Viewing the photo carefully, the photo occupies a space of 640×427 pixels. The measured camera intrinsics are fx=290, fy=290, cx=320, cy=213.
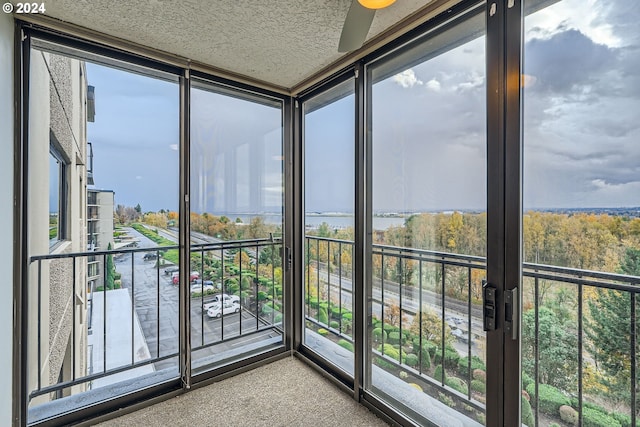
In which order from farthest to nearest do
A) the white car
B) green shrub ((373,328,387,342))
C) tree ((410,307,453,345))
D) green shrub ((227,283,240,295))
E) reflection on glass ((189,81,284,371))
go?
green shrub ((227,283,240,295)) < the white car < reflection on glass ((189,81,284,371)) < green shrub ((373,328,387,342)) < tree ((410,307,453,345))

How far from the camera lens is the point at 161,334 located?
246cm

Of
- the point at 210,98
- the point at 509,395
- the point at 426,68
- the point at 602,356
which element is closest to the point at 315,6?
the point at 426,68

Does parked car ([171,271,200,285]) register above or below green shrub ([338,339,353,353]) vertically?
above

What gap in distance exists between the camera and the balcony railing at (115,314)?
2.02 meters

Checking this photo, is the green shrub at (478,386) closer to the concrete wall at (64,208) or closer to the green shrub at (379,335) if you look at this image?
the green shrub at (379,335)

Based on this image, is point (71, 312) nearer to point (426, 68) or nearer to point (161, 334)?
point (161, 334)

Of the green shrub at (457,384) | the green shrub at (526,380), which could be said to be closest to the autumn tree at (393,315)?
the green shrub at (457,384)

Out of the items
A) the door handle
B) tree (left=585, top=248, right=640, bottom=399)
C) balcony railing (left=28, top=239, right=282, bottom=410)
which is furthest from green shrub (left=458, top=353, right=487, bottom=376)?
balcony railing (left=28, top=239, right=282, bottom=410)

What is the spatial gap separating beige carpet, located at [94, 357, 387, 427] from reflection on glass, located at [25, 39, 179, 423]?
0.30 meters

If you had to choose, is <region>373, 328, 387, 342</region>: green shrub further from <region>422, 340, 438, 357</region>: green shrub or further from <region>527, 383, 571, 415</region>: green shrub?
<region>527, 383, 571, 415</region>: green shrub

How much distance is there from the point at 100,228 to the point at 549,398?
289 cm

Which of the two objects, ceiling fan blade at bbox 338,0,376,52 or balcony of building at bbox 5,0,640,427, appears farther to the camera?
ceiling fan blade at bbox 338,0,376,52

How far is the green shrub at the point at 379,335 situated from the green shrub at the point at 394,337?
51 mm

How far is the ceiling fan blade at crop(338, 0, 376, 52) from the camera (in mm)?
1332
